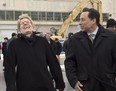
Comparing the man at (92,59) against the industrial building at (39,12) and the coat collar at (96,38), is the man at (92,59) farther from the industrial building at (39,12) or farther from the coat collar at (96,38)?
the industrial building at (39,12)

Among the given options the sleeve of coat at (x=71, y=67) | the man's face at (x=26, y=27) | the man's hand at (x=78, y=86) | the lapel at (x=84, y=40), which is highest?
the man's face at (x=26, y=27)

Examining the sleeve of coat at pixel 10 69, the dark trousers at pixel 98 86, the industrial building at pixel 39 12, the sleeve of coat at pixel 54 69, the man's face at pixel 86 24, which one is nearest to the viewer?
the dark trousers at pixel 98 86

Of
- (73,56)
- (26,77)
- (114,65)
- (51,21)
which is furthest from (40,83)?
(51,21)

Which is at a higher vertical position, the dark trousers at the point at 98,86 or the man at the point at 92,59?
the man at the point at 92,59

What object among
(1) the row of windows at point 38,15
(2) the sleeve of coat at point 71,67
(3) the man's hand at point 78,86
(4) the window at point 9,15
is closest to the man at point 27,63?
(2) the sleeve of coat at point 71,67

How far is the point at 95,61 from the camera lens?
5.47 meters

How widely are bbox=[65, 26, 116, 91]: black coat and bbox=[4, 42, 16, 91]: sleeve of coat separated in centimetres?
72

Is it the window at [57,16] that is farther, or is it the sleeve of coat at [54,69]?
the window at [57,16]

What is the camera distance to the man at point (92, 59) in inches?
215

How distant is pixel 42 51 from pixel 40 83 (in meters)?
0.42

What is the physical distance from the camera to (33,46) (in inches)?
231

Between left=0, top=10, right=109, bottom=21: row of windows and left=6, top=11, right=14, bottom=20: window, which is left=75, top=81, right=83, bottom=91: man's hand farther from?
left=6, top=11, right=14, bottom=20: window

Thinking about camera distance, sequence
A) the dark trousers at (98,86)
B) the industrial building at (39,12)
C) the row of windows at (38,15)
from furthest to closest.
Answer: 1. the row of windows at (38,15)
2. the industrial building at (39,12)
3. the dark trousers at (98,86)

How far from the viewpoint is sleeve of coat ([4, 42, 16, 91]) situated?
18.8 ft
